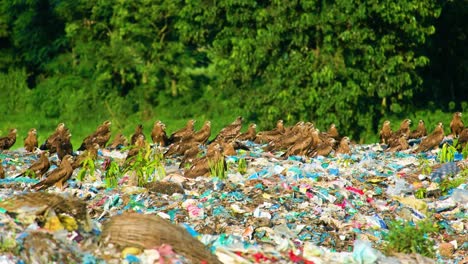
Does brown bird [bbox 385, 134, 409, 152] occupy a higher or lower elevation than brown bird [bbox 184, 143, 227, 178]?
lower

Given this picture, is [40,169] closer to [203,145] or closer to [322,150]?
[203,145]

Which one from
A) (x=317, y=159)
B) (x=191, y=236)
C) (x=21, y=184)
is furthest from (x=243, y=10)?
(x=191, y=236)

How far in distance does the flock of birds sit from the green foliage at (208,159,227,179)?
0.03 metres

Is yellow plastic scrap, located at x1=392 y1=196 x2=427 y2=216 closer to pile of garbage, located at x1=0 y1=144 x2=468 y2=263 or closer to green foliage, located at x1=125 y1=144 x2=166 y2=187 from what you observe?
pile of garbage, located at x1=0 y1=144 x2=468 y2=263

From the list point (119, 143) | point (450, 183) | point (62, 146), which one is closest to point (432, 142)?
point (450, 183)

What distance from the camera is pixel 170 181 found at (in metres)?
15.1

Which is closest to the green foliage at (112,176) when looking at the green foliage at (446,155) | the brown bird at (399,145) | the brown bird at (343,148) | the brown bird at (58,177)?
the brown bird at (58,177)

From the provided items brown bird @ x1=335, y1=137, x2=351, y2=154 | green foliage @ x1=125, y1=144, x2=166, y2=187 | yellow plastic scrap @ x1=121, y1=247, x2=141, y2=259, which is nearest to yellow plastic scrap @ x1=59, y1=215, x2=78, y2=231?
yellow plastic scrap @ x1=121, y1=247, x2=141, y2=259

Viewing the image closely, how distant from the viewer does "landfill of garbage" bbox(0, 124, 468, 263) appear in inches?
392

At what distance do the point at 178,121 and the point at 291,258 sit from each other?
2463 cm

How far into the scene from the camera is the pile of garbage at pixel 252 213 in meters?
9.95

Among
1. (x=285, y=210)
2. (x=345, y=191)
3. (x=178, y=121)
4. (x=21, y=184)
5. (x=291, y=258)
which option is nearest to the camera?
(x=291, y=258)

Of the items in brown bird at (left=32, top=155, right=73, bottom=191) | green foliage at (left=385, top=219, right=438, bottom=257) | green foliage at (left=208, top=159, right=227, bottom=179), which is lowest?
brown bird at (left=32, top=155, right=73, bottom=191)

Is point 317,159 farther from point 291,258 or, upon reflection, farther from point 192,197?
point 291,258
